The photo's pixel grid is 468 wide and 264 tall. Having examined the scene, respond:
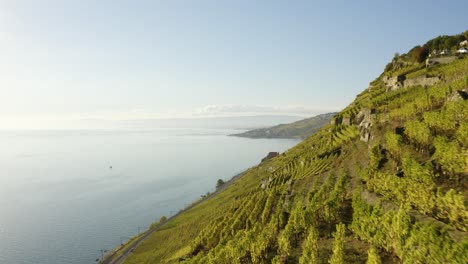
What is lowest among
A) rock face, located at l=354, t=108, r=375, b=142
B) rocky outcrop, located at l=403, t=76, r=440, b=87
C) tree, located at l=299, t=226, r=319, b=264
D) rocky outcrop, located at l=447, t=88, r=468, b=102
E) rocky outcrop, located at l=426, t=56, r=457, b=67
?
tree, located at l=299, t=226, r=319, b=264

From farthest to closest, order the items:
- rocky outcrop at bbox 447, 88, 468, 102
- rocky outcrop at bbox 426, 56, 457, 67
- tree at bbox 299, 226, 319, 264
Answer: rocky outcrop at bbox 426, 56, 457, 67, rocky outcrop at bbox 447, 88, 468, 102, tree at bbox 299, 226, 319, 264

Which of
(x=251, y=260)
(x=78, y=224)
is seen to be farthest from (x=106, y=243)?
(x=251, y=260)

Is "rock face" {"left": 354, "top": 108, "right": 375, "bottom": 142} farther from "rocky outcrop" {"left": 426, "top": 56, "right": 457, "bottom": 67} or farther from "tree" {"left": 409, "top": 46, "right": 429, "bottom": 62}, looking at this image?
"tree" {"left": 409, "top": 46, "right": 429, "bottom": 62}

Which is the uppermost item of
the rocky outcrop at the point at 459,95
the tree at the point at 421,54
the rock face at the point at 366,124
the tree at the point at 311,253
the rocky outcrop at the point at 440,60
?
the tree at the point at 421,54

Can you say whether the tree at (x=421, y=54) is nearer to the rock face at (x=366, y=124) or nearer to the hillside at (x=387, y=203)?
the hillside at (x=387, y=203)

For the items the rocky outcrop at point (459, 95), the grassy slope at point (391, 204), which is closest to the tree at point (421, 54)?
the grassy slope at point (391, 204)

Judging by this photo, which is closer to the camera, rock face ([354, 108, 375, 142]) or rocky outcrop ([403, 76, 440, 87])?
rock face ([354, 108, 375, 142])

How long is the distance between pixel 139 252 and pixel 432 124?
114 meters

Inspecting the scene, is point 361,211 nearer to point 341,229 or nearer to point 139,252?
point 341,229

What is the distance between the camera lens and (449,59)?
348 feet

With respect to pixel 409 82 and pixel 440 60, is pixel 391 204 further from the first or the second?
pixel 440 60

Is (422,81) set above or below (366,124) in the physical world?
above

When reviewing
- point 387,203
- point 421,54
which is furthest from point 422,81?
point 387,203

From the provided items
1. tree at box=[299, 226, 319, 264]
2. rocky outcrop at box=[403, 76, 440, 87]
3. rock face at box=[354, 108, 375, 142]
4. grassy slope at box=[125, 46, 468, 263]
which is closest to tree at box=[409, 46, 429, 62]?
rocky outcrop at box=[403, 76, 440, 87]
